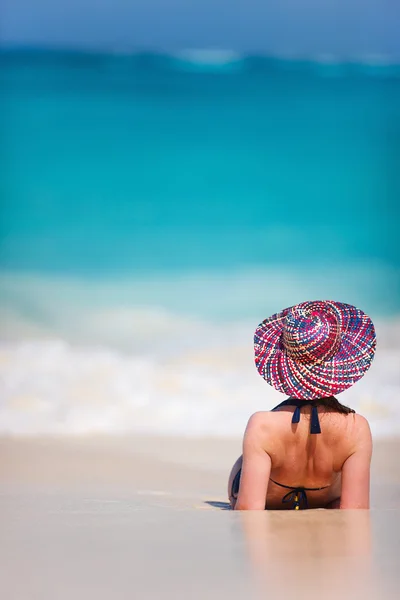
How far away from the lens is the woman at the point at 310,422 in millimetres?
1388

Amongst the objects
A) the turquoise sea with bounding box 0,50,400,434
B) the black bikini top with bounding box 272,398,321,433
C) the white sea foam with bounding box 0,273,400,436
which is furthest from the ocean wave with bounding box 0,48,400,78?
the black bikini top with bounding box 272,398,321,433

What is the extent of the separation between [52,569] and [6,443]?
411cm

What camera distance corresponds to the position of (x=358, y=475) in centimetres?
140

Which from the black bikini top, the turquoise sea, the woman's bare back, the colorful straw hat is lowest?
the woman's bare back

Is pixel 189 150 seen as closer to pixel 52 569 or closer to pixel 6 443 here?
pixel 6 443

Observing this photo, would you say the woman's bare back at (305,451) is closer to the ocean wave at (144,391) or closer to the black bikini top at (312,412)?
the black bikini top at (312,412)

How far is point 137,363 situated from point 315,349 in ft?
11.8

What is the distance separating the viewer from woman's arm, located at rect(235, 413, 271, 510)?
137 centimetres

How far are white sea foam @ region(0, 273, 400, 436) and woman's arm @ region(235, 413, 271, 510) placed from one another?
3370mm

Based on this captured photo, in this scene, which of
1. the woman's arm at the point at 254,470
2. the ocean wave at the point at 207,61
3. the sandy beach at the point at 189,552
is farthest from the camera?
the ocean wave at the point at 207,61

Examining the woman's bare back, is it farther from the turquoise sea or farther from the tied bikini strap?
the turquoise sea

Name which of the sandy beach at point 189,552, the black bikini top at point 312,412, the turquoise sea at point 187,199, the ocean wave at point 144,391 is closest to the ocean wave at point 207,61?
the turquoise sea at point 187,199

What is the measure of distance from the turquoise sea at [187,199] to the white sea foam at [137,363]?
0.05 ft

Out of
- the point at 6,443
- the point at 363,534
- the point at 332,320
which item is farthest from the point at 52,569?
the point at 6,443
